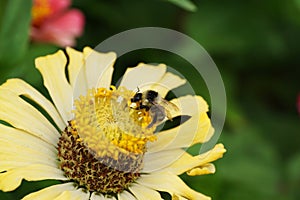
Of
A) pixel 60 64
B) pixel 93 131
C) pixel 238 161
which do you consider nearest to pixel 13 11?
pixel 60 64

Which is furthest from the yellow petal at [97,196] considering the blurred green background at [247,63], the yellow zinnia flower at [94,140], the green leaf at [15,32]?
the blurred green background at [247,63]

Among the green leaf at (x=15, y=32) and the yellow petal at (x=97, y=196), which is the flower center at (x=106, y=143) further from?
the green leaf at (x=15, y=32)

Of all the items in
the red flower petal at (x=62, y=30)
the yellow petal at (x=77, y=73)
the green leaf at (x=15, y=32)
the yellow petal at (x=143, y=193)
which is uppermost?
the red flower petal at (x=62, y=30)

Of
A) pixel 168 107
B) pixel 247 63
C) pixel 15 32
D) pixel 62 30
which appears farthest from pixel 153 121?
pixel 247 63

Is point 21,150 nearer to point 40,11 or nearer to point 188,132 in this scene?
point 188,132

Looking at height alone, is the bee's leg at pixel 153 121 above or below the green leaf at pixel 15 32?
below

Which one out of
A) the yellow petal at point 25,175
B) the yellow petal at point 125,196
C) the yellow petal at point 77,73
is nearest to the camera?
the yellow petal at point 25,175

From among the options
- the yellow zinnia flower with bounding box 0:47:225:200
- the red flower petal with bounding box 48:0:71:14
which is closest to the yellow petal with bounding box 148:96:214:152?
the yellow zinnia flower with bounding box 0:47:225:200
